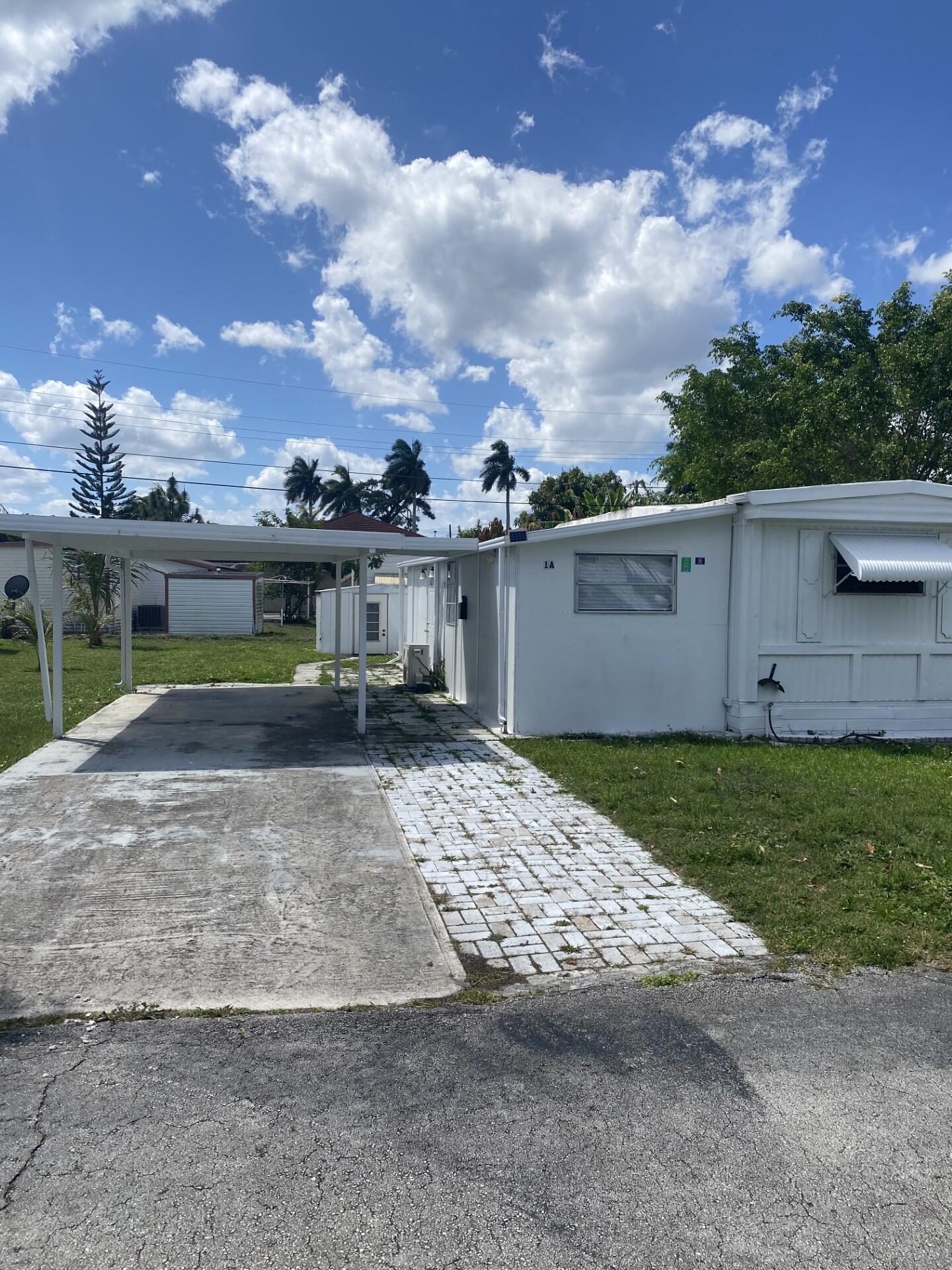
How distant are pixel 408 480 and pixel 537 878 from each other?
174 feet

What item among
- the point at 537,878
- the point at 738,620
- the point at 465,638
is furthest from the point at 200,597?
the point at 537,878

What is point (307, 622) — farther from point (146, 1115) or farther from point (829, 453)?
Result: point (146, 1115)

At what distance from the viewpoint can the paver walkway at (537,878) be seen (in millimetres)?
4289

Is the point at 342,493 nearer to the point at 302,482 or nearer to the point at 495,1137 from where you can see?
the point at 302,482

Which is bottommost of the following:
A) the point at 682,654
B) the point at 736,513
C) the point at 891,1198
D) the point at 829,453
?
the point at 891,1198

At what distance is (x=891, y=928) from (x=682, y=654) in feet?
18.1

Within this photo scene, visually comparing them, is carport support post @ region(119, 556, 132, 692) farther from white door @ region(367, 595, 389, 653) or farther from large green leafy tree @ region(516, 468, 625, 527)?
large green leafy tree @ region(516, 468, 625, 527)

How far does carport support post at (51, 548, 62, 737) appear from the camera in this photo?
931 cm

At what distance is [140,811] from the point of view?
6660mm

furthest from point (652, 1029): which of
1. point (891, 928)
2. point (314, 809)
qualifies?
point (314, 809)

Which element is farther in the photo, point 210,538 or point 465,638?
point 465,638

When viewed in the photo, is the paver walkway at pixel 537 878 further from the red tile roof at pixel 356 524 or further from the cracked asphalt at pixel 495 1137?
the red tile roof at pixel 356 524

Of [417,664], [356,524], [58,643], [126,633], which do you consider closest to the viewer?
[58,643]

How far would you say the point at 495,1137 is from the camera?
2764 mm
